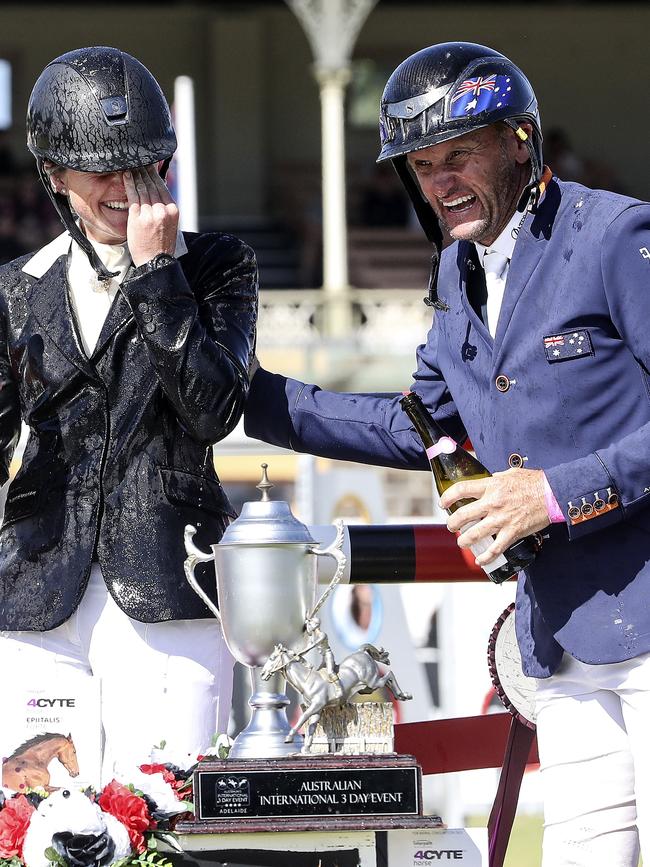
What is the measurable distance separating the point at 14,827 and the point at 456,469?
0.92m

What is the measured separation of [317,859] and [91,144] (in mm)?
1226

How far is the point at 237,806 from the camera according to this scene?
7.70 ft

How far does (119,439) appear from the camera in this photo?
2.61 meters

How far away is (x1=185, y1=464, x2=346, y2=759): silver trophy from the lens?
2449 millimetres

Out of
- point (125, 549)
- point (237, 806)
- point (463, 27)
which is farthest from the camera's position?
point (463, 27)

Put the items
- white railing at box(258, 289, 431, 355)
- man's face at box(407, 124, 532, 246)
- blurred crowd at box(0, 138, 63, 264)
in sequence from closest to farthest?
man's face at box(407, 124, 532, 246) → white railing at box(258, 289, 431, 355) → blurred crowd at box(0, 138, 63, 264)

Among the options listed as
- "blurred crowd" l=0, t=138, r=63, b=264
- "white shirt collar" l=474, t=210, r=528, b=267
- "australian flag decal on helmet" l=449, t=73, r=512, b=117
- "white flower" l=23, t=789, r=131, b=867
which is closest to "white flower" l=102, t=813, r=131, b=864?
"white flower" l=23, t=789, r=131, b=867

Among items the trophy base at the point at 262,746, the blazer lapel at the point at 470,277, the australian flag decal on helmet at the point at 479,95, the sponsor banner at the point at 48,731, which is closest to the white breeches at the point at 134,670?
the sponsor banner at the point at 48,731

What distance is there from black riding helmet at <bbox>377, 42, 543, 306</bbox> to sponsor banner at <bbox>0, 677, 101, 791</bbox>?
1.02 metres

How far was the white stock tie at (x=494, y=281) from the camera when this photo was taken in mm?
2602

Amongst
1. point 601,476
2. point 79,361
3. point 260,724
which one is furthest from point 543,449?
point 79,361

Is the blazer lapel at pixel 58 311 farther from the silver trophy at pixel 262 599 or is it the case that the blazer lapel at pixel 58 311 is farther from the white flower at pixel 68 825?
the white flower at pixel 68 825

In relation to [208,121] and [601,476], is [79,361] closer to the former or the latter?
[601,476]

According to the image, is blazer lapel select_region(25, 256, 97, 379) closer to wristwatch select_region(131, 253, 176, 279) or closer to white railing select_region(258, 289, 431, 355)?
wristwatch select_region(131, 253, 176, 279)
